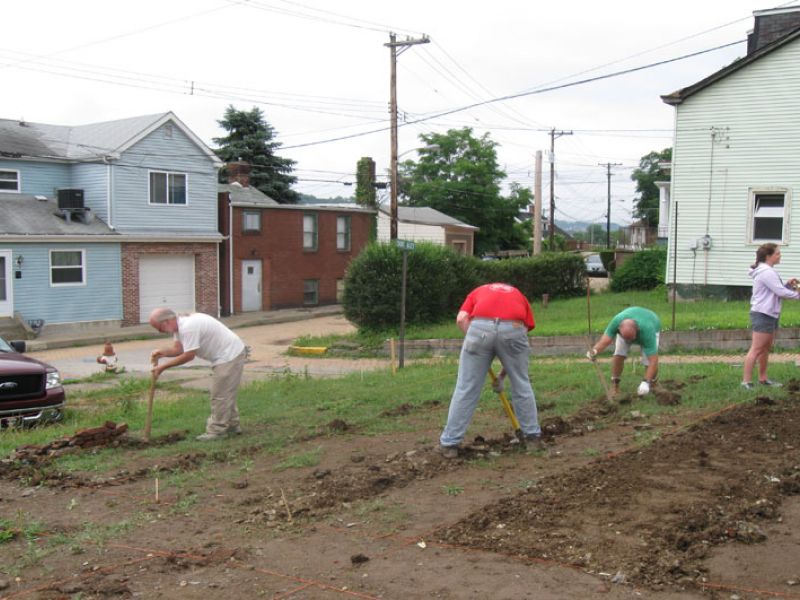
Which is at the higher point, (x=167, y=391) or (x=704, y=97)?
(x=704, y=97)

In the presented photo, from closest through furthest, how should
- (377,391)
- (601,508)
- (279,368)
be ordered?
(601,508) < (377,391) < (279,368)

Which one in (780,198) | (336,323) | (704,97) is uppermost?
(704,97)

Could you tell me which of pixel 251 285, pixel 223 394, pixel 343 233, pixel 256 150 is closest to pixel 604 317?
pixel 223 394

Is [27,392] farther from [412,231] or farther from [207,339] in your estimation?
[412,231]

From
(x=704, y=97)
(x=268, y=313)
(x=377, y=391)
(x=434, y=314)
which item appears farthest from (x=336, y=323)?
(x=377, y=391)

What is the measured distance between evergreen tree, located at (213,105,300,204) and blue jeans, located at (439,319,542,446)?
157ft

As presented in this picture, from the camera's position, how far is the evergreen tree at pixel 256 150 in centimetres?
5397

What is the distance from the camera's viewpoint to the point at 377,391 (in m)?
11.9

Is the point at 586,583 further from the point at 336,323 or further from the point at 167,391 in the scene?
the point at 336,323

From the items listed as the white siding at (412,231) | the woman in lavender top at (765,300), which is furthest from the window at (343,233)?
the woman in lavender top at (765,300)

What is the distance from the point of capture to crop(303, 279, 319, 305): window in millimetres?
37594

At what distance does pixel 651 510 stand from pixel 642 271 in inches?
1007

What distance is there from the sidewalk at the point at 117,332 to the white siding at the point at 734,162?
1522 cm

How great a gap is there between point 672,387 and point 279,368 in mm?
11132
